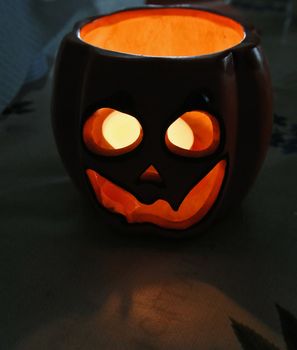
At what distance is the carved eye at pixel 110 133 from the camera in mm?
524

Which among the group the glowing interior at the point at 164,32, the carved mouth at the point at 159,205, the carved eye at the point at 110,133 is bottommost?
the carved mouth at the point at 159,205

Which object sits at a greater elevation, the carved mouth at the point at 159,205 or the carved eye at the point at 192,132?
the carved eye at the point at 192,132

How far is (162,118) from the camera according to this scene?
0.49m

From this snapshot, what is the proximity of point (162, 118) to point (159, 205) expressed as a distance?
0.47 feet

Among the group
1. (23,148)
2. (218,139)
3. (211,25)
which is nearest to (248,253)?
(218,139)

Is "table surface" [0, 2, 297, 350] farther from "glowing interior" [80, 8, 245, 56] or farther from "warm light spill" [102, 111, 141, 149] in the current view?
"glowing interior" [80, 8, 245, 56]

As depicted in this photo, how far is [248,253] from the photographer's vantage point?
60 cm

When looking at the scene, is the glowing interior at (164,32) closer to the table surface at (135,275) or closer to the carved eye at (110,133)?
the carved eye at (110,133)

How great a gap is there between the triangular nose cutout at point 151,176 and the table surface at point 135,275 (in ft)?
0.38

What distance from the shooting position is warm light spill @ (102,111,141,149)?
0.60 meters

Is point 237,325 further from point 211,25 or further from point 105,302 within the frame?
point 211,25

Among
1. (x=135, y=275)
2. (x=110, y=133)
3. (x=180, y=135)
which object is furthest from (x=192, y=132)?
(x=135, y=275)

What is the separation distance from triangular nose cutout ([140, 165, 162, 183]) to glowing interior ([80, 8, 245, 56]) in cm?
21

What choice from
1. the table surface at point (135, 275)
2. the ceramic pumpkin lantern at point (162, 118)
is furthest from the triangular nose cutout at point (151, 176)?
the table surface at point (135, 275)
